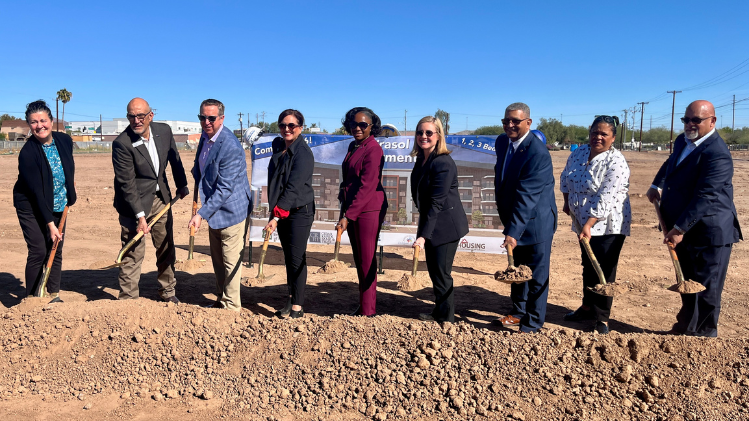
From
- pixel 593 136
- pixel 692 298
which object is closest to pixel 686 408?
pixel 692 298

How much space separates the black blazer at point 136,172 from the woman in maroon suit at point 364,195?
4.65 feet

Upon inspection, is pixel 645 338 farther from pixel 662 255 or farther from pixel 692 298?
pixel 662 255

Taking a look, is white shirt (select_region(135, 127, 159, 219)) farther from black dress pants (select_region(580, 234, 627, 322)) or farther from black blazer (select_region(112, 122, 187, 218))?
black dress pants (select_region(580, 234, 627, 322))

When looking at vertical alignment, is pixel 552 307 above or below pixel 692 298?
below

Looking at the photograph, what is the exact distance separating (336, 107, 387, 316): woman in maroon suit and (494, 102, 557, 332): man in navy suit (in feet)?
3.12

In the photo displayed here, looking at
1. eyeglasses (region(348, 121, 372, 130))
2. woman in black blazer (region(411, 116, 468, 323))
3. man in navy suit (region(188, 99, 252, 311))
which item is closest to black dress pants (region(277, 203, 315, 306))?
Answer: man in navy suit (region(188, 99, 252, 311))

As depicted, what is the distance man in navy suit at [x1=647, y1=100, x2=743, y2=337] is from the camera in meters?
3.56

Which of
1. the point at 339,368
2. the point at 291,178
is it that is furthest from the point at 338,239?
the point at 339,368

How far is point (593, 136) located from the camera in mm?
3930

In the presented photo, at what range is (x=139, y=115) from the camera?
4.14 meters

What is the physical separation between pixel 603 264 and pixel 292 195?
251 centimetres

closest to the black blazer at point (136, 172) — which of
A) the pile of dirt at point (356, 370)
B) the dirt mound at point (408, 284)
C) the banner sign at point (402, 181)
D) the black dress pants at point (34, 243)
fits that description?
the black dress pants at point (34, 243)

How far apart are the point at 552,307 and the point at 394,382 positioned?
2.45 metres

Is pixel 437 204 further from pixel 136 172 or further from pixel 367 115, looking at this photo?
pixel 136 172
